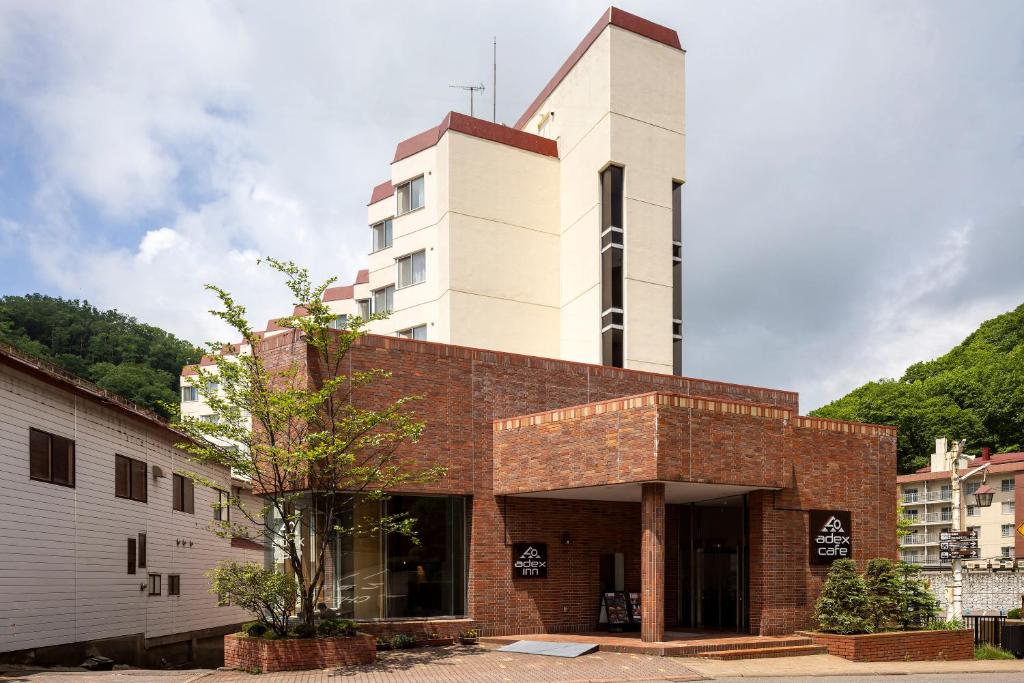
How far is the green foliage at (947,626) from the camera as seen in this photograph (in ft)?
72.5

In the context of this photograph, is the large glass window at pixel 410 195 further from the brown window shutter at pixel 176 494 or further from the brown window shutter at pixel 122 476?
the brown window shutter at pixel 122 476

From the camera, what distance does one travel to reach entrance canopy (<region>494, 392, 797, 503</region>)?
20.2 meters

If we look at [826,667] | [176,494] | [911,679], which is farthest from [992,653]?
[176,494]

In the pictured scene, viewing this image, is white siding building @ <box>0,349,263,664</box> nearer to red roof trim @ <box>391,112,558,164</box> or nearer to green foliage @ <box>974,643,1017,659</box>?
red roof trim @ <box>391,112,558,164</box>

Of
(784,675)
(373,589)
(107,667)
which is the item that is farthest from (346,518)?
(784,675)

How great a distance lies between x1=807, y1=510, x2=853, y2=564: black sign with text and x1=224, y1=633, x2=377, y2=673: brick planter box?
11.1 metres

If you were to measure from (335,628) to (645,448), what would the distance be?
7235 millimetres

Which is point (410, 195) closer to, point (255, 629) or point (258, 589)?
point (258, 589)

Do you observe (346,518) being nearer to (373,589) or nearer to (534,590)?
(373,589)

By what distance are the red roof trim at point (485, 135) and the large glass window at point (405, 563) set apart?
1949cm

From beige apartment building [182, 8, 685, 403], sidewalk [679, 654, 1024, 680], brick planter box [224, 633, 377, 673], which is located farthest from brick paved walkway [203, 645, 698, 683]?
beige apartment building [182, 8, 685, 403]

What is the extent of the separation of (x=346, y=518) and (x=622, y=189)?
756 inches

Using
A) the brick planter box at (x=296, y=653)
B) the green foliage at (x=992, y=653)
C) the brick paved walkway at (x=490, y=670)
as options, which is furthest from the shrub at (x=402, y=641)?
the green foliage at (x=992, y=653)

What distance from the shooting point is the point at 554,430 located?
22109 mm
